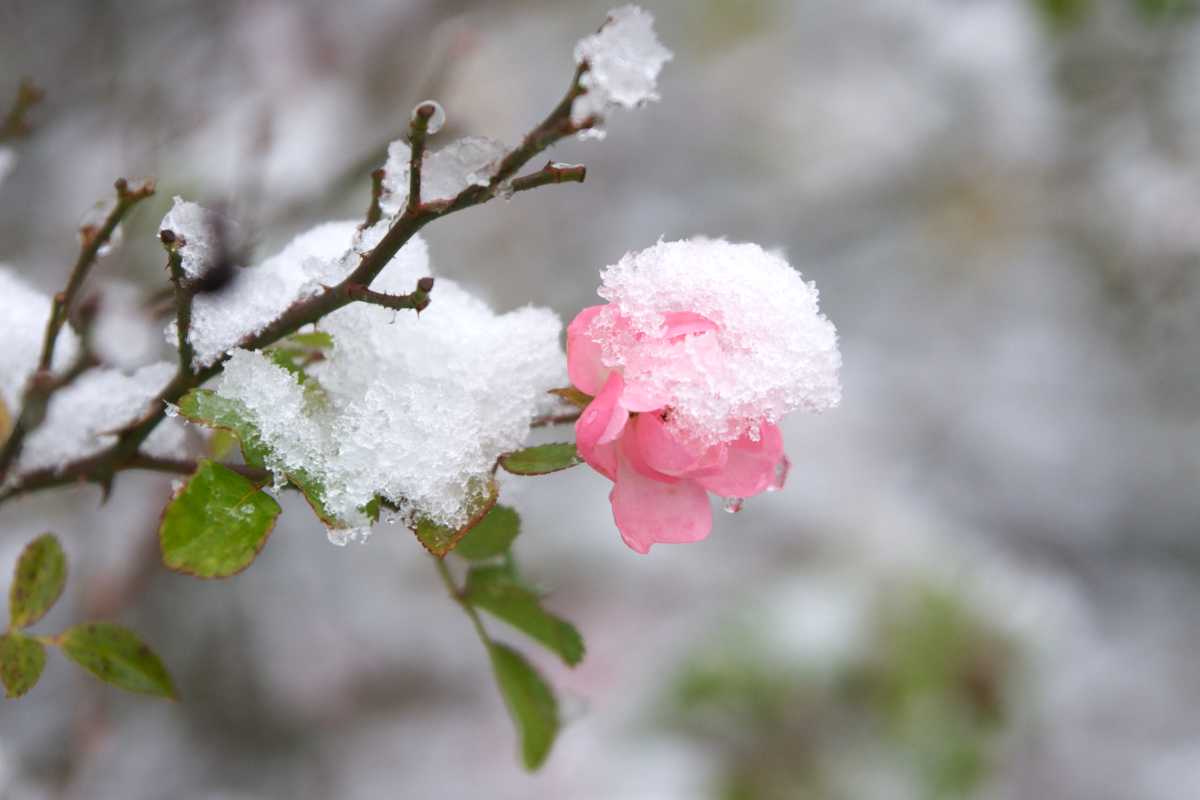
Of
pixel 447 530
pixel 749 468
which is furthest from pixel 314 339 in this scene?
pixel 749 468

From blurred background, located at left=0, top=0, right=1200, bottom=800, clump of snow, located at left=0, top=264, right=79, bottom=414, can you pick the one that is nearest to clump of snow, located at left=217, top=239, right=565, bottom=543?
clump of snow, located at left=0, top=264, right=79, bottom=414

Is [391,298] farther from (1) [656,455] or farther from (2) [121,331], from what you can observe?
(2) [121,331]

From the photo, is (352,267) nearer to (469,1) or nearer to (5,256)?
(5,256)

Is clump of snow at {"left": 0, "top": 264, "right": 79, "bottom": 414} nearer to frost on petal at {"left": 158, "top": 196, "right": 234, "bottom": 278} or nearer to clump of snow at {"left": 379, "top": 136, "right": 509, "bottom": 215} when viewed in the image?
frost on petal at {"left": 158, "top": 196, "right": 234, "bottom": 278}

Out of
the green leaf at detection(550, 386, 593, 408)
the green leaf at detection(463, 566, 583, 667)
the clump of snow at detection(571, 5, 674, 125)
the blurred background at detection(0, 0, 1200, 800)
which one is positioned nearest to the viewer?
the clump of snow at detection(571, 5, 674, 125)

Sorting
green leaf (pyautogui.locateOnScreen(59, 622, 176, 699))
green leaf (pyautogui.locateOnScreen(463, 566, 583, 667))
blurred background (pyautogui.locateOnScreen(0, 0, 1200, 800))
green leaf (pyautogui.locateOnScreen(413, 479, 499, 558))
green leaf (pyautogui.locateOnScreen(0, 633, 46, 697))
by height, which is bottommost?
green leaf (pyautogui.locateOnScreen(0, 633, 46, 697))

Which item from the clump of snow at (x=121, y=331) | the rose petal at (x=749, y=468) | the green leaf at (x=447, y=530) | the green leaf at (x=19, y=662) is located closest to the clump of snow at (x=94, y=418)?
the clump of snow at (x=121, y=331)

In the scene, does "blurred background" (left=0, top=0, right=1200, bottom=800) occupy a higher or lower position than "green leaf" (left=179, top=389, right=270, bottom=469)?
higher

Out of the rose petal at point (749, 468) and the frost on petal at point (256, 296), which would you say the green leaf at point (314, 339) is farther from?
the rose petal at point (749, 468)
